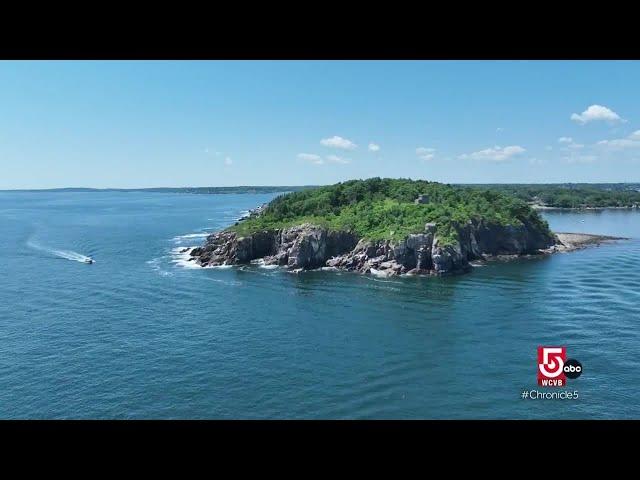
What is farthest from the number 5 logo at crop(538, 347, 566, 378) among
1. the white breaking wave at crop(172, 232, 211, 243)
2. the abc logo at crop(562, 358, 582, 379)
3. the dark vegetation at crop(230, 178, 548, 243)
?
the white breaking wave at crop(172, 232, 211, 243)

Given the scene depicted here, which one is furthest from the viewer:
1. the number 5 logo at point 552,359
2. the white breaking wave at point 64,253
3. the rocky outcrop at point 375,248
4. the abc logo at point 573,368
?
the white breaking wave at point 64,253

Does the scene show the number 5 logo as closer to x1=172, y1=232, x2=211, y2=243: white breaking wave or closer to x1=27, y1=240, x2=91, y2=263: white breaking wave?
x1=27, y1=240, x2=91, y2=263: white breaking wave

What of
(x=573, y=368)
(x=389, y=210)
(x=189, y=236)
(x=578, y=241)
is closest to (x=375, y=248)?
(x=389, y=210)

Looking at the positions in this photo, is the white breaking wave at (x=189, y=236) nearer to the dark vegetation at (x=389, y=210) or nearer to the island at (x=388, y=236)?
the dark vegetation at (x=389, y=210)

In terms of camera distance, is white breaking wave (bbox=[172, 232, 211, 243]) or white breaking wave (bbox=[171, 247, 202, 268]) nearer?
white breaking wave (bbox=[171, 247, 202, 268])

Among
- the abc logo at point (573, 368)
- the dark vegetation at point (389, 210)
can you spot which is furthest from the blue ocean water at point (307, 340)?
the dark vegetation at point (389, 210)

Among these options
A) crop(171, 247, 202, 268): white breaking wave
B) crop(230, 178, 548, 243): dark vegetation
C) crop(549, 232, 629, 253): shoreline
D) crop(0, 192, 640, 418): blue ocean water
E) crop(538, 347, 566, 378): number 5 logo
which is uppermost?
crop(230, 178, 548, 243): dark vegetation
